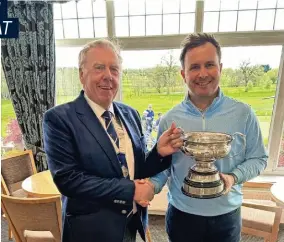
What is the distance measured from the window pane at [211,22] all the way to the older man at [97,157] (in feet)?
6.03

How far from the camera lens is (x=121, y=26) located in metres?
2.76

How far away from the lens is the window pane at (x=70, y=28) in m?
2.86

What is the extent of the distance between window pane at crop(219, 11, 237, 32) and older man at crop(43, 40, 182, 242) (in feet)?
Answer: 6.22

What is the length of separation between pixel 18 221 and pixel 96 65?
3.54 ft

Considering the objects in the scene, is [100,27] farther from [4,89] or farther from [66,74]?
[4,89]

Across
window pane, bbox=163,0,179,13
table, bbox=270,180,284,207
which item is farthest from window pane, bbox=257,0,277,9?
table, bbox=270,180,284,207

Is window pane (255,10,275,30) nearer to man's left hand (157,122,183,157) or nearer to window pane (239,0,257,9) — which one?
window pane (239,0,257,9)

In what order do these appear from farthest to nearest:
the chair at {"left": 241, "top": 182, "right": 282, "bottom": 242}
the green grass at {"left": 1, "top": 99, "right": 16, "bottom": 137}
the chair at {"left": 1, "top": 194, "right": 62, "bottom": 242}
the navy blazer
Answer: the green grass at {"left": 1, "top": 99, "right": 16, "bottom": 137} < the chair at {"left": 241, "top": 182, "right": 282, "bottom": 242} < the chair at {"left": 1, "top": 194, "right": 62, "bottom": 242} < the navy blazer

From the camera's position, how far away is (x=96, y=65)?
1.05m

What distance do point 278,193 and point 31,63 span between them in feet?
8.49

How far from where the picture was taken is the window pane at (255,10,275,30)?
8.37ft

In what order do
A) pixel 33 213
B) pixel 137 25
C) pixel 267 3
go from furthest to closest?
pixel 137 25
pixel 267 3
pixel 33 213

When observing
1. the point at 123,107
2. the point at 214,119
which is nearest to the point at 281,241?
the point at 214,119

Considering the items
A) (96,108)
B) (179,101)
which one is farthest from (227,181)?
(179,101)
